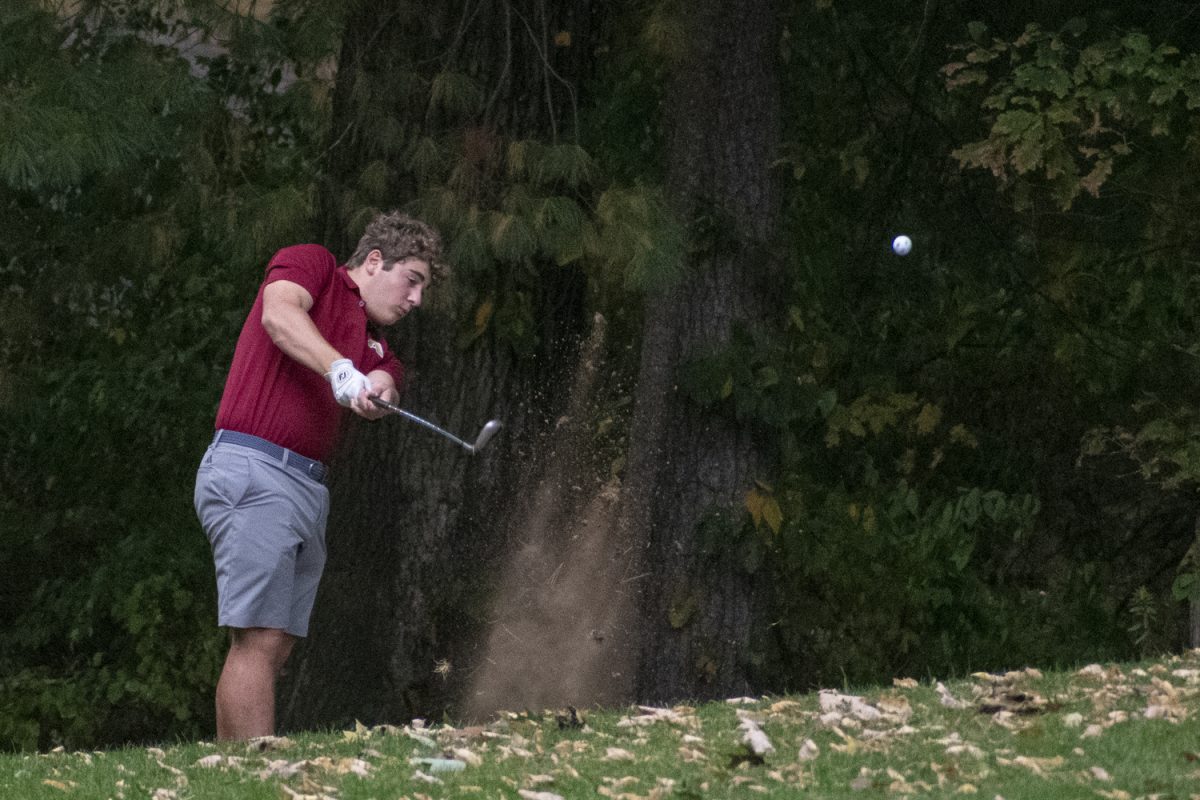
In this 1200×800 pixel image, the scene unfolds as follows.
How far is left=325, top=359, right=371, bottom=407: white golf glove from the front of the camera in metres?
5.80

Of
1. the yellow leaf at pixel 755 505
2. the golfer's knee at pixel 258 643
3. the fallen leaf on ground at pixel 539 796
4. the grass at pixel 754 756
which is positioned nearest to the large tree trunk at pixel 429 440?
the yellow leaf at pixel 755 505

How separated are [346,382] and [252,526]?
21.3 inches

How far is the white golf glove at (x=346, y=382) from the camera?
5.80m

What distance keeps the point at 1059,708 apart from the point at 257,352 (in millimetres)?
2656

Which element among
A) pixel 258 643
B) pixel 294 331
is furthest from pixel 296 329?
pixel 258 643

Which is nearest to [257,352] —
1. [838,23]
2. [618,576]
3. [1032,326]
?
[618,576]

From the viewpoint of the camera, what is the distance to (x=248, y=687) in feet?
19.7

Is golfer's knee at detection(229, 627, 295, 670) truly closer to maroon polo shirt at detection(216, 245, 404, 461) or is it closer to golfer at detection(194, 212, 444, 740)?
golfer at detection(194, 212, 444, 740)

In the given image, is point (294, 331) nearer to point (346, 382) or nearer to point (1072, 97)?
point (346, 382)

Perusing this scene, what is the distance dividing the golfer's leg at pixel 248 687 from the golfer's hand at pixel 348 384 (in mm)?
794

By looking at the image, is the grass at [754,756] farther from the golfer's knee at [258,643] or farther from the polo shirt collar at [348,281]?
the polo shirt collar at [348,281]

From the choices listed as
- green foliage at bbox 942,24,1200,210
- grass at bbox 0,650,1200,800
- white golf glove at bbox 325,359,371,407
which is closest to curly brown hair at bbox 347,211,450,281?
white golf glove at bbox 325,359,371,407

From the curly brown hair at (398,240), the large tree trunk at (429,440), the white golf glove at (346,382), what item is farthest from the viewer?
the large tree trunk at (429,440)

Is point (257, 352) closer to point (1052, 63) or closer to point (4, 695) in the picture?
point (1052, 63)
